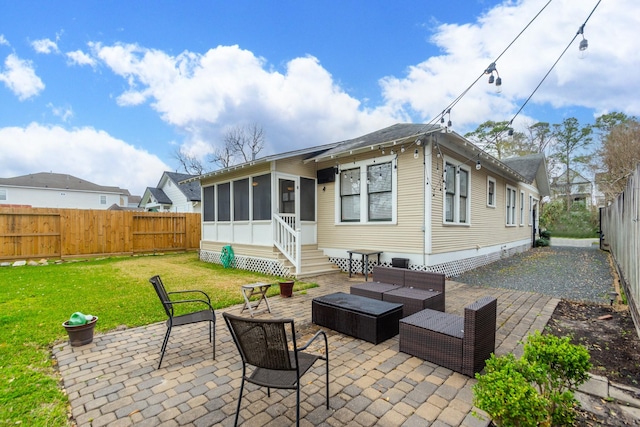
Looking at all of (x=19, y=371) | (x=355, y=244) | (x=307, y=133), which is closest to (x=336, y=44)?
(x=355, y=244)

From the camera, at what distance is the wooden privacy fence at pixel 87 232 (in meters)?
10.4

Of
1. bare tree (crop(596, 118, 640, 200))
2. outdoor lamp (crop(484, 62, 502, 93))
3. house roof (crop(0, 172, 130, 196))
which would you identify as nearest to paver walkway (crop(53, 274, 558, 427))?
outdoor lamp (crop(484, 62, 502, 93))

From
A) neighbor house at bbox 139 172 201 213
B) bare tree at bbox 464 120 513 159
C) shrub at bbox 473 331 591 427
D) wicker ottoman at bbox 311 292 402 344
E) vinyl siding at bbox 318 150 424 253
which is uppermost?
bare tree at bbox 464 120 513 159

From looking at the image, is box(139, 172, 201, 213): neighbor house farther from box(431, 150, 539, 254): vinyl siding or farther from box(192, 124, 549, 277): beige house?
box(431, 150, 539, 254): vinyl siding

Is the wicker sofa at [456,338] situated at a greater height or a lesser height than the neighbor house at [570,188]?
lesser

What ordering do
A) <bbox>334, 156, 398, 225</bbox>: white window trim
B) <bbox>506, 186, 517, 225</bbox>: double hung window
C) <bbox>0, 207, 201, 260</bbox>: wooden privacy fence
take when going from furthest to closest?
<bbox>506, 186, 517, 225</bbox>: double hung window, <bbox>0, 207, 201, 260</bbox>: wooden privacy fence, <bbox>334, 156, 398, 225</bbox>: white window trim

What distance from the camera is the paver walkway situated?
2217 mm

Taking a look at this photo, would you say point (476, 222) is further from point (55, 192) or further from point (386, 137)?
point (55, 192)

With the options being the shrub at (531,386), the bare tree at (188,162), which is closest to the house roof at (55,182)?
the bare tree at (188,162)

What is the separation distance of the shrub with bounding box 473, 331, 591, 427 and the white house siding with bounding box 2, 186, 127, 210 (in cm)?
4096

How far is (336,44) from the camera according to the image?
33.5 ft

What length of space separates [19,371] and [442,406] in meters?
4.09

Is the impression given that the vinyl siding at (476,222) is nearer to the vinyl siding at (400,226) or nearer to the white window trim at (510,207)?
the white window trim at (510,207)

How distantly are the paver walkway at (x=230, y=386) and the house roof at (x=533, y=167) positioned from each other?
46.1ft
